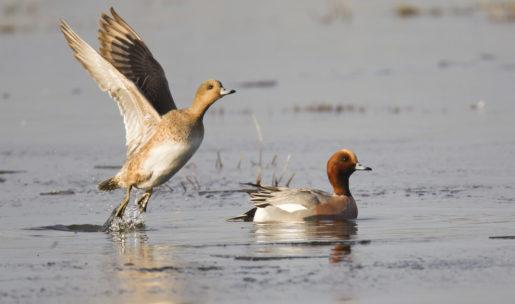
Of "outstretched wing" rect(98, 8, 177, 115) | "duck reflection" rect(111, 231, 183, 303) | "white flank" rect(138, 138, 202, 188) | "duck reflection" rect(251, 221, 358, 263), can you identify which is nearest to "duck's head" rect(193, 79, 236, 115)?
"white flank" rect(138, 138, 202, 188)

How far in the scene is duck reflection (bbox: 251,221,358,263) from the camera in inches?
325

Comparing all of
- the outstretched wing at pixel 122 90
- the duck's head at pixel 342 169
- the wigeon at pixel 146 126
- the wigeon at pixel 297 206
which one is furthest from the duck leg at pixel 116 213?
the duck's head at pixel 342 169

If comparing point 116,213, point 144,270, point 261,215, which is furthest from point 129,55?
point 144,270

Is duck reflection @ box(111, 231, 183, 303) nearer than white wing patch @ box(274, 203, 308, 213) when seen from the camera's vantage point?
Yes

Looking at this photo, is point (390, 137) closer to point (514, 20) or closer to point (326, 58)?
point (326, 58)

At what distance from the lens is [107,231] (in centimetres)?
964

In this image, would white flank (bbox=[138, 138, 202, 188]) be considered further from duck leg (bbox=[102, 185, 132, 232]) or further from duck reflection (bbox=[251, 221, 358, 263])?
duck reflection (bbox=[251, 221, 358, 263])

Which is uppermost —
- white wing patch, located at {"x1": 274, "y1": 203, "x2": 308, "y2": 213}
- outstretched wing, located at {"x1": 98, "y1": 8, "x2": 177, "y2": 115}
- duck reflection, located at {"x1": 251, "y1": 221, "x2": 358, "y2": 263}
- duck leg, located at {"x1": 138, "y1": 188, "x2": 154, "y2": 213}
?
outstretched wing, located at {"x1": 98, "y1": 8, "x2": 177, "y2": 115}

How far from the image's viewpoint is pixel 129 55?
1109cm

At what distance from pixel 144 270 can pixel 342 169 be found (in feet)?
10.6

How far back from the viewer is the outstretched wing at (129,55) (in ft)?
35.7

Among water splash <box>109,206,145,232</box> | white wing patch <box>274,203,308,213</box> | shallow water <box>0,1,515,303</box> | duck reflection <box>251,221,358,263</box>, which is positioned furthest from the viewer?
white wing patch <box>274,203,308,213</box>

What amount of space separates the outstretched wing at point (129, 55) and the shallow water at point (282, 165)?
3.56 feet

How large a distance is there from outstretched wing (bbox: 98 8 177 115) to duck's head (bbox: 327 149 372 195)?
1.58 m
